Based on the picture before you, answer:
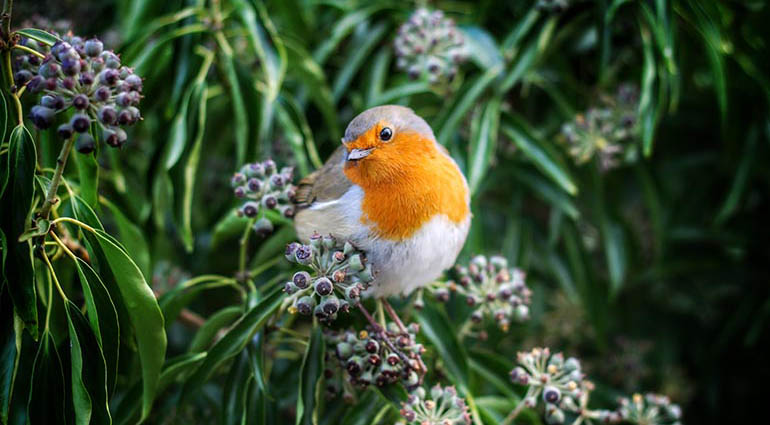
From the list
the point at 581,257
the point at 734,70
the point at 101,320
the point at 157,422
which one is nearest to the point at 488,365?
the point at 581,257

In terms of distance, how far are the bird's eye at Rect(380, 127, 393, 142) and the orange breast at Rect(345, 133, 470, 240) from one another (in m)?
0.02

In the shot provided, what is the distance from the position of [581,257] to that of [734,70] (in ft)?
2.88

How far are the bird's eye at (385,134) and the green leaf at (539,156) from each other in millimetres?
681

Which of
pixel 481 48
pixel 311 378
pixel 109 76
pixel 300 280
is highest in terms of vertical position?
pixel 109 76

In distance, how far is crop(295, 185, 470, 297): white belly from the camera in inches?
65.1

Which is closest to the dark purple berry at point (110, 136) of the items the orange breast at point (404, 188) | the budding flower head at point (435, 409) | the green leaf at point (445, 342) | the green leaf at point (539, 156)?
the orange breast at point (404, 188)

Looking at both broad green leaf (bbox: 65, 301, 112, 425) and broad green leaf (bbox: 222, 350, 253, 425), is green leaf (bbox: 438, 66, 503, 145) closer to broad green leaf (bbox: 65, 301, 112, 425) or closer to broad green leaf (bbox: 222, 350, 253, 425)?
broad green leaf (bbox: 222, 350, 253, 425)

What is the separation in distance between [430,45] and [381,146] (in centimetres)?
66

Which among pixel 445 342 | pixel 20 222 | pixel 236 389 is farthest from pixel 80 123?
pixel 445 342

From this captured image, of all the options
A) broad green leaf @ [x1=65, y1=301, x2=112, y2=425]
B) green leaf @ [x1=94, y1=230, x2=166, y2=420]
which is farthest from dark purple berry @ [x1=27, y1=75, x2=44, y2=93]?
broad green leaf @ [x1=65, y1=301, x2=112, y2=425]

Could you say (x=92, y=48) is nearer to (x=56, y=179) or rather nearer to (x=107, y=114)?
(x=107, y=114)

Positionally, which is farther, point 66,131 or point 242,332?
point 242,332

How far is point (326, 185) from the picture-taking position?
1.84m

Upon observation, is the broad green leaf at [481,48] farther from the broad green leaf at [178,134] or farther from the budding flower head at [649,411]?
the budding flower head at [649,411]
